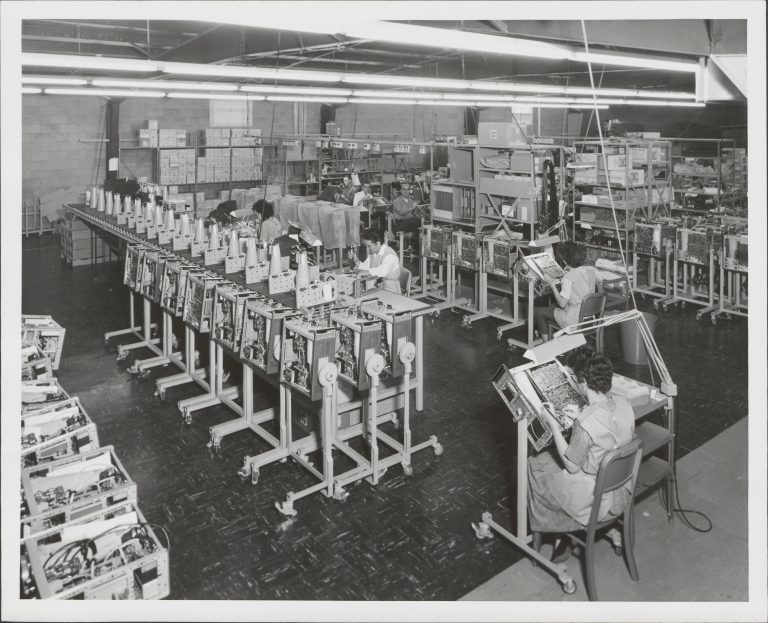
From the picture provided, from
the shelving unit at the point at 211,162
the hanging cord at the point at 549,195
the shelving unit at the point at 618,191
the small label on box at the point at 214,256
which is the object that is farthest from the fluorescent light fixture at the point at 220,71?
the shelving unit at the point at 211,162

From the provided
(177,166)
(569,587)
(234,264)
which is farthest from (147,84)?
(177,166)

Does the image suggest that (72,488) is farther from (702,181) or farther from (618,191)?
(702,181)

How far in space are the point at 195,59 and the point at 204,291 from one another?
6198 millimetres

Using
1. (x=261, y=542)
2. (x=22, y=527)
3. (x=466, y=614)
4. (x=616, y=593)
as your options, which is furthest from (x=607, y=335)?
(x=22, y=527)

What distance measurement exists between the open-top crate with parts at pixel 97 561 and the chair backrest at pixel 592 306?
14.7ft

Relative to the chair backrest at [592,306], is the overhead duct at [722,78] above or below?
above

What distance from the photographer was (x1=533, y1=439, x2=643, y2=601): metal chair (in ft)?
9.68

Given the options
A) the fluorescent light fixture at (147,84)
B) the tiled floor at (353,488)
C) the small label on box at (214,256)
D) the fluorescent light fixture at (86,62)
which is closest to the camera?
the tiled floor at (353,488)

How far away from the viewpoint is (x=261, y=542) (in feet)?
12.1

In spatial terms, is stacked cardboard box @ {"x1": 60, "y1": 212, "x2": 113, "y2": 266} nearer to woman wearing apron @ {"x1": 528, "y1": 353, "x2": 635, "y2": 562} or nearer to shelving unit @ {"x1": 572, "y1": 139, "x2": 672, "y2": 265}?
shelving unit @ {"x1": 572, "y1": 139, "x2": 672, "y2": 265}

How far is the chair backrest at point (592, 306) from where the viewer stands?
594cm

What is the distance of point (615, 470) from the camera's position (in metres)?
3.00

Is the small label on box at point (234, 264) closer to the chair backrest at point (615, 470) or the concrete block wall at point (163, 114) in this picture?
the chair backrest at point (615, 470)

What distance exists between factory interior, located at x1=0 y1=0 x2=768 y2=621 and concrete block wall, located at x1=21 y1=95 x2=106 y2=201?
11.6 feet
